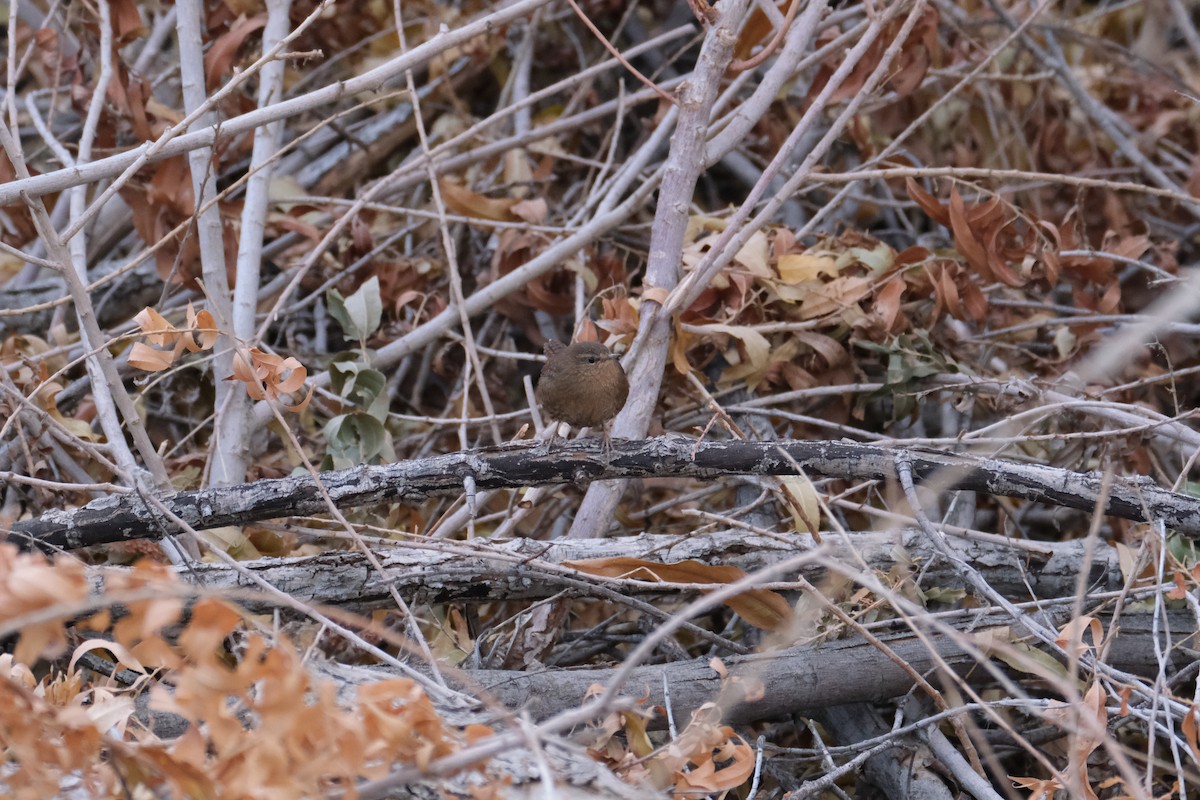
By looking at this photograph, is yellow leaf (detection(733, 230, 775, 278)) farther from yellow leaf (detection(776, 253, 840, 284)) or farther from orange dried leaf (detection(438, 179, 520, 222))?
orange dried leaf (detection(438, 179, 520, 222))

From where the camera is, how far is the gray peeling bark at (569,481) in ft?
8.09

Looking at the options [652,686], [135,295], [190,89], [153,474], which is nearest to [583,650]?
[652,686]

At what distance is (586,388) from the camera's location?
3.03m

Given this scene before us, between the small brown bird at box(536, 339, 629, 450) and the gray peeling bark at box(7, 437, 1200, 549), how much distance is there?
16.6 inches

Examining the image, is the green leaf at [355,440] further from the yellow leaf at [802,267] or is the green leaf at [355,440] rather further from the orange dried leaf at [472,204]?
the yellow leaf at [802,267]

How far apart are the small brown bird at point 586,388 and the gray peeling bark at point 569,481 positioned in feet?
1.38

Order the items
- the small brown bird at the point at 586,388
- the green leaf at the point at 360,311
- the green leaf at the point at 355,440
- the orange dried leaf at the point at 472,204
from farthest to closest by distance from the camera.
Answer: the orange dried leaf at the point at 472,204
the green leaf at the point at 360,311
the green leaf at the point at 355,440
the small brown bird at the point at 586,388

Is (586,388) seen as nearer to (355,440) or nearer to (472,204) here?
(355,440)

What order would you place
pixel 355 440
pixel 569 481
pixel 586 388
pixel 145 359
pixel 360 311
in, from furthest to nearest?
pixel 360 311 < pixel 355 440 < pixel 586 388 < pixel 569 481 < pixel 145 359

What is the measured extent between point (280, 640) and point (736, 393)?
2342 mm

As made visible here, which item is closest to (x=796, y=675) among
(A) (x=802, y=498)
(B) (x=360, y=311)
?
(A) (x=802, y=498)

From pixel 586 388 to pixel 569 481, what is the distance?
523 millimetres

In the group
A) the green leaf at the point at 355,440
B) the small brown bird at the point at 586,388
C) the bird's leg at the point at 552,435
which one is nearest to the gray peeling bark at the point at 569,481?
the bird's leg at the point at 552,435

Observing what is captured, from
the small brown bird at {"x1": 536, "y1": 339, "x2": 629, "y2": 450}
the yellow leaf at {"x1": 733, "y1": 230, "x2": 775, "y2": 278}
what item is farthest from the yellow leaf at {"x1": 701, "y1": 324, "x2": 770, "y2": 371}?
the small brown bird at {"x1": 536, "y1": 339, "x2": 629, "y2": 450}
